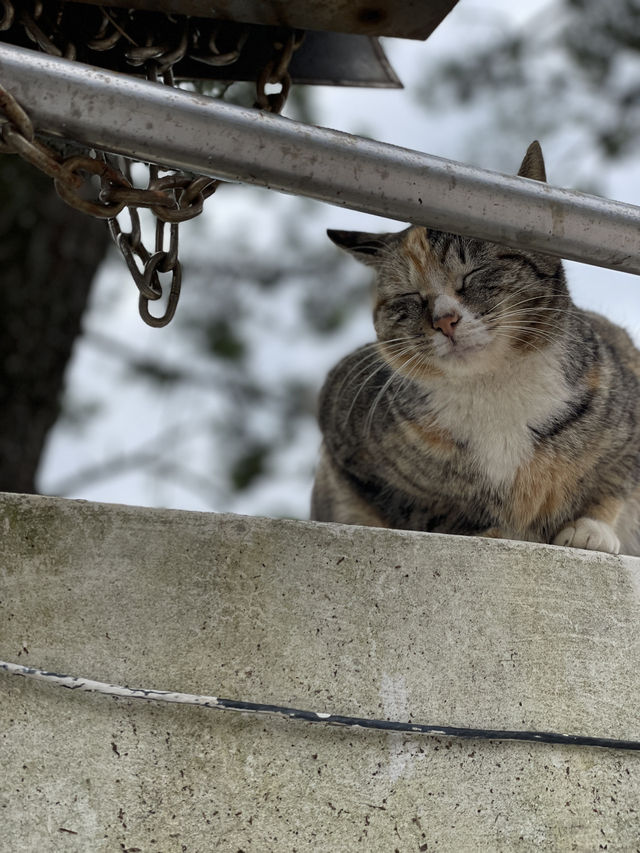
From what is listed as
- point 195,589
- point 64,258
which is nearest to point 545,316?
point 195,589

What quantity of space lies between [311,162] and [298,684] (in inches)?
29.8

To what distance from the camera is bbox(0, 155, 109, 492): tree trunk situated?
3.62 m

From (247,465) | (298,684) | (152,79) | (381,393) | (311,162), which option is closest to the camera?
(311,162)

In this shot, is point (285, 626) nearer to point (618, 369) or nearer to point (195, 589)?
point (195, 589)

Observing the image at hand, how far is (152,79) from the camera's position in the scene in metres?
1.63

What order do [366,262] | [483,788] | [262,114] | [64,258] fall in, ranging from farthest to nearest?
1. [64,258]
2. [366,262]
3. [483,788]
4. [262,114]

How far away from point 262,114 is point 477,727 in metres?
0.95

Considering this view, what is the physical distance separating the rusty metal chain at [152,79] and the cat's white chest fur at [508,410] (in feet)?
2.61

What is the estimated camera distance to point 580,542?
2023 mm

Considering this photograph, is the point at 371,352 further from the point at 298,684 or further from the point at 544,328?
the point at 298,684

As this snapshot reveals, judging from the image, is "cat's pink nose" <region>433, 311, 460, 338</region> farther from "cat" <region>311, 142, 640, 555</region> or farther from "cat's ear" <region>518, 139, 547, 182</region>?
"cat's ear" <region>518, 139, 547, 182</region>

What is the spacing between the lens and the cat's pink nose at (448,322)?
6.81 ft

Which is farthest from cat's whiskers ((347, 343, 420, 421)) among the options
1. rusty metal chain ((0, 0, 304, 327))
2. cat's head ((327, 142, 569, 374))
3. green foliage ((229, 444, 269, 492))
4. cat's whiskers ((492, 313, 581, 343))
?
green foliage ((229, 444, 269, 492))

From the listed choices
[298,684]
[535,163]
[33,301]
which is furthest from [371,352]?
[33,301]
